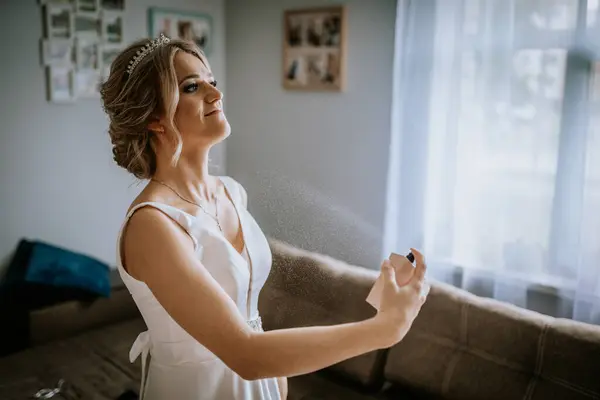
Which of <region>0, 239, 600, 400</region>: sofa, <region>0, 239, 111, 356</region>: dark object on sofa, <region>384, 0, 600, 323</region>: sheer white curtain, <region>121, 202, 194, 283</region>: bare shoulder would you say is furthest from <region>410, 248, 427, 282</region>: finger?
<region>0, 239, 111, 356</region>: dark object on sofa

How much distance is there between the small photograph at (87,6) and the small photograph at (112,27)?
0.19 feet

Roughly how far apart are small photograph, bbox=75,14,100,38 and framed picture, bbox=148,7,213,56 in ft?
1.16

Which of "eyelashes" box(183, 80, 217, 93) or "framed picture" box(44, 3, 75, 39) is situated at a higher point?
"framed picture" box(44, 3, 75, 39)

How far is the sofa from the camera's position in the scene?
73.9 inches

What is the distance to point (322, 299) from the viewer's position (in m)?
2.36

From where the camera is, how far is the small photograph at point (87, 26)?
123 inches

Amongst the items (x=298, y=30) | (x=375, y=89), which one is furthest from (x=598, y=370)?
(x=298, y=30)

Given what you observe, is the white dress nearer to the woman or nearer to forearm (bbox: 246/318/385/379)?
the woman

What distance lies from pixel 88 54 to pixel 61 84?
24cm

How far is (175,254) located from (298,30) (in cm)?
269

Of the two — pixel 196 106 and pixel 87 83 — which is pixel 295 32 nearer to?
pixel 87 83

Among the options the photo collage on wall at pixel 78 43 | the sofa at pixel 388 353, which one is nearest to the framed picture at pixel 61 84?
the photo collage on wall at pixel 78 43

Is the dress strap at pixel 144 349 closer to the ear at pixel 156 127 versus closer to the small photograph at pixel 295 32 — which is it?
the ear at pixel 156 127

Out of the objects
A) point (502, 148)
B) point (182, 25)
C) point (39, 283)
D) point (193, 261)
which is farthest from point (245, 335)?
point (182, 25)
